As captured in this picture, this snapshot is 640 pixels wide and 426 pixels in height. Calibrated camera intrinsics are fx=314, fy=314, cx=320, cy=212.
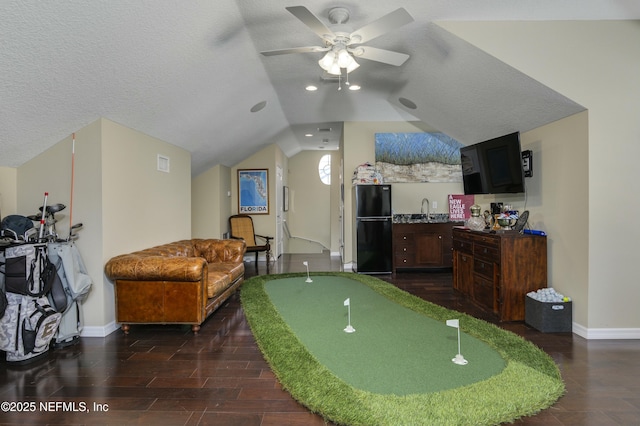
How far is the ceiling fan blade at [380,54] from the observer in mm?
2746

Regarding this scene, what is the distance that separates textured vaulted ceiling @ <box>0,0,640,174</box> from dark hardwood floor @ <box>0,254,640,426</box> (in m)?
2.03

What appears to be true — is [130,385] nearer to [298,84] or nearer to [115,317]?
[115,317]

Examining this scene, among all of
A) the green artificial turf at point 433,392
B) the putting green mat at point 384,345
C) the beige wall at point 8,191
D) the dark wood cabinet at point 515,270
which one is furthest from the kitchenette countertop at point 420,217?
the beige wall at point 8,191

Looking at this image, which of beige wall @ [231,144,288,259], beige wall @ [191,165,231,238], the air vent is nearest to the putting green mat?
the air vent

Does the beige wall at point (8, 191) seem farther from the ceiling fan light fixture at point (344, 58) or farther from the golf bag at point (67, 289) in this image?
the ceiling fan light fixture at point (344, 58)

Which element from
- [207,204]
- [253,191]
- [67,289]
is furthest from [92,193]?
[253,191]

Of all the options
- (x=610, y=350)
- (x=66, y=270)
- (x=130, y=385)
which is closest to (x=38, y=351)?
(x=66, y=270)

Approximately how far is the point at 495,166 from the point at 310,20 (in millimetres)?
2790

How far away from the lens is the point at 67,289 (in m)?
2.81

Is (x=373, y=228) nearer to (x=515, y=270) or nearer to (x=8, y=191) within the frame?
(x=515, y=270)

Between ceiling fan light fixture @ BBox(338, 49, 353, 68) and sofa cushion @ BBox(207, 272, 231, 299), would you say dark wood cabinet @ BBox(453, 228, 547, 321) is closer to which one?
ceiling fan light fixture @ BBox(338, 49, 353, 68)

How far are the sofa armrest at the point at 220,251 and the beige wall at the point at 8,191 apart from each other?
6.79 feet

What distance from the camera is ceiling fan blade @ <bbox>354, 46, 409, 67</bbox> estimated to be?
9.01 ft

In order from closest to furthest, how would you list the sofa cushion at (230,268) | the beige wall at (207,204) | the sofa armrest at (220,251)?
the sofa cushion at (230,268) → the sofa armrest at (220,251) → the beige wall at (207,204)
